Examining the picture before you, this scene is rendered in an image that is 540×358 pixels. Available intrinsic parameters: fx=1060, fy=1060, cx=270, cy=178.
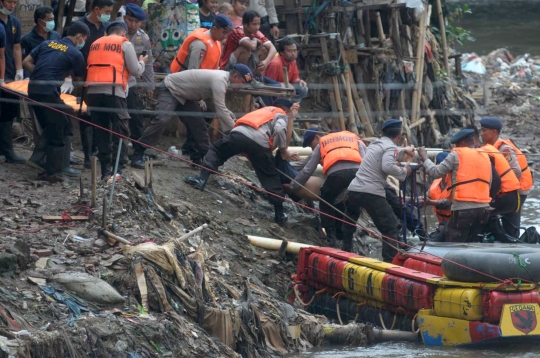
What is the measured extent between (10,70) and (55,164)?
4.52 ft

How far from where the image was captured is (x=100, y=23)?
12703mm

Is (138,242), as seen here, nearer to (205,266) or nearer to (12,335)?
(205,266)

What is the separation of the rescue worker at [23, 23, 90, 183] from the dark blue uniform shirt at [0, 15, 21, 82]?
1.40 ft

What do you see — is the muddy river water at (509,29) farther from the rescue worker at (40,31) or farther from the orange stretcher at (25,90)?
the rescue worker at (40,31)

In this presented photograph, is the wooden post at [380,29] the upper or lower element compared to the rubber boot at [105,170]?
upper

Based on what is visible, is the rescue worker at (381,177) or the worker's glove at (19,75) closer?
the rescue worker at (381,177)

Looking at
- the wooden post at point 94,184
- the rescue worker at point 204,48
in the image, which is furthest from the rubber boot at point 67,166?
the rescue worker at point 204,48

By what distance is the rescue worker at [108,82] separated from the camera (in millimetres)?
11656

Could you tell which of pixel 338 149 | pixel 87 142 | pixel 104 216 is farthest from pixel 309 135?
pixel 104 216

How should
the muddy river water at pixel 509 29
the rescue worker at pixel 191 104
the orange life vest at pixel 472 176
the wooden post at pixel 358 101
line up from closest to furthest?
the orange life vest at pixel 472 176, the rescue worker at pixel 191 104, the wooden post at pixel 358 101, the muddy river water at pixel 509 29

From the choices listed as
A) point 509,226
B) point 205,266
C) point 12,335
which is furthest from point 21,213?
point 509,226

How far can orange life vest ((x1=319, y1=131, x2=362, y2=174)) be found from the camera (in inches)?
487

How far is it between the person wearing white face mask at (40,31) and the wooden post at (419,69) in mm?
8415

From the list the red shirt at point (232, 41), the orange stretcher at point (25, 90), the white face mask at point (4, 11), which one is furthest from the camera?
the red shirt at point (232, 41)
